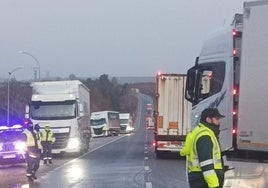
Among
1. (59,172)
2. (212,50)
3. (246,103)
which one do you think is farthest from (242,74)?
(59,172)

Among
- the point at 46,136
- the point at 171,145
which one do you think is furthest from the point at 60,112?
the point at 171,145

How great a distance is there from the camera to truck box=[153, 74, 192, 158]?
28422 millimetres

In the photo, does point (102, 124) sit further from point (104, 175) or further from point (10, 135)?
point (104, 175)

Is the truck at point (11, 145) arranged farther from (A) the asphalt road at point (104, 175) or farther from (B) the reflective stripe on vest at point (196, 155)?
(B) the reflective stripe on vest at point (196, 155)

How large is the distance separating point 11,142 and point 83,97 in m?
9.94

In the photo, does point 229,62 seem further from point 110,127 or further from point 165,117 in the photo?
point 110,127

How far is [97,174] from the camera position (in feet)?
72.5

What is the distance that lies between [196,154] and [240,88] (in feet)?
4.39

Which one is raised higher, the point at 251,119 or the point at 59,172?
the point at 251,119

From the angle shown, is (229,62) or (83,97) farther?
(83,97)

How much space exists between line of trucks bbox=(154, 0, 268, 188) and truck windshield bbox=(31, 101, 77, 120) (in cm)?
2053

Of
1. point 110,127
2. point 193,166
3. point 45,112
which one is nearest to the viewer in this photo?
point 193,166

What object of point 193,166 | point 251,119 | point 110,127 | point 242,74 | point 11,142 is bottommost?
point 110,127

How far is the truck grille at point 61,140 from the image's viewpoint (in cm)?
3306
